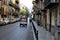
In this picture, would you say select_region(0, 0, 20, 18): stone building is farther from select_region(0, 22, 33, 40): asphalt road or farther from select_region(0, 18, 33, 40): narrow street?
select_region(0, 18, 33, 40): narrow street

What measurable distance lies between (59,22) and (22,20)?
35.1 m

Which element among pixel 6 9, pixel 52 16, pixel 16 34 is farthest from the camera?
pixel 6 9

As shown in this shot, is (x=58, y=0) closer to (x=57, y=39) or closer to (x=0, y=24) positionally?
(x=57, y=39)

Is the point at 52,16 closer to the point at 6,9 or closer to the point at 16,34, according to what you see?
the point at 16,34

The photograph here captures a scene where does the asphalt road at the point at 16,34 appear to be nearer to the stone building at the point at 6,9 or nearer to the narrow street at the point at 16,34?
the narrow street at the point at 16,34

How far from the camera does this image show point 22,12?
572 ft

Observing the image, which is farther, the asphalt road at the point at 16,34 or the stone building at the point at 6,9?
the stone building at the point at 6,9

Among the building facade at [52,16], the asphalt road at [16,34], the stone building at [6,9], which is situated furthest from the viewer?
the stone building at [6,9]

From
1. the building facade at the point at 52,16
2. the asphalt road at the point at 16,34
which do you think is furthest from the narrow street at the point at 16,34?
the building facade at the point at 52,16

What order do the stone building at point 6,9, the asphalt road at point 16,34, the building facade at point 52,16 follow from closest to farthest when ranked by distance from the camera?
the building facade at point 52,16, the asphalt road at point 16,34, the stone building at point 6,9

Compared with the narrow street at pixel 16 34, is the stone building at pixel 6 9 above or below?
above

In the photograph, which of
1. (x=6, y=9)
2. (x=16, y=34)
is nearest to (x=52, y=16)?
(x=16, y=34)

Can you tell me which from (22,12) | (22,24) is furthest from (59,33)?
(22,12)

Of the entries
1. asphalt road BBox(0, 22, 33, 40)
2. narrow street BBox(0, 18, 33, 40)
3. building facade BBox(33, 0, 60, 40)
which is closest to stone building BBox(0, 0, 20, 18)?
asphalt road BBox(0, 22, 33, 40)
